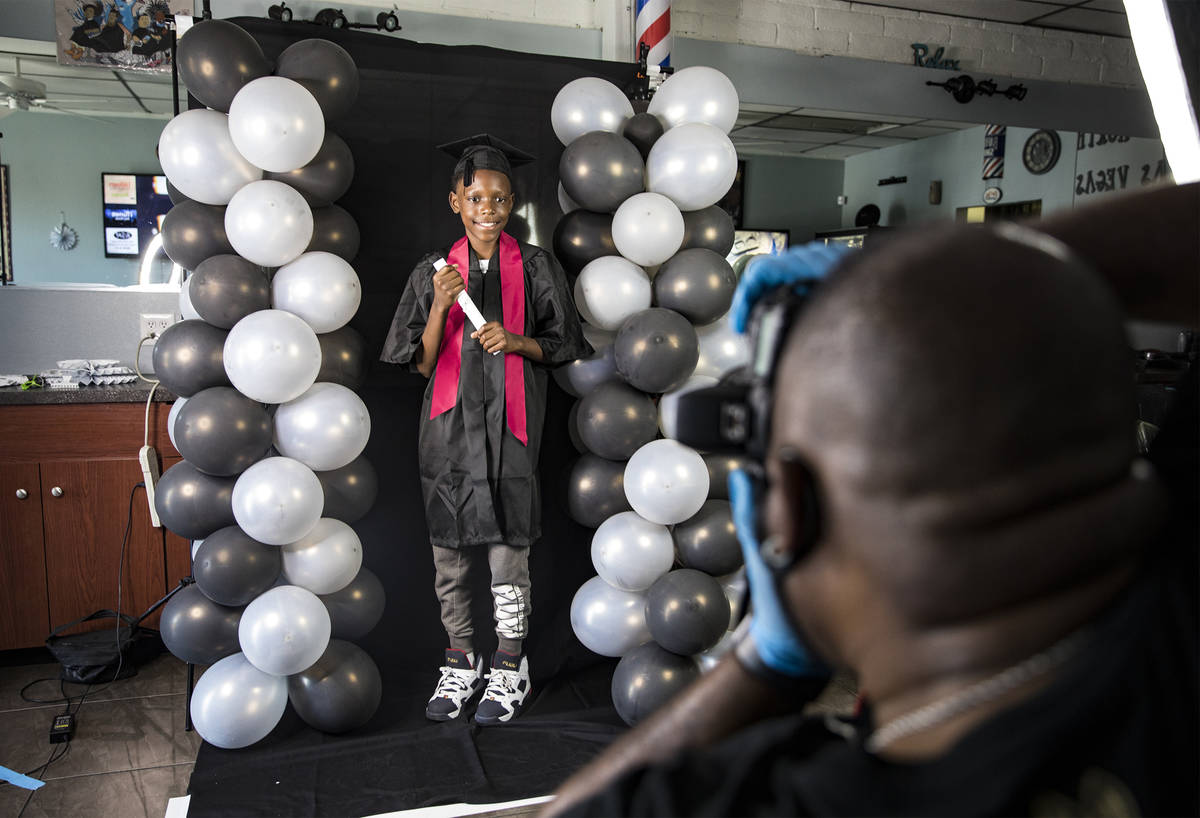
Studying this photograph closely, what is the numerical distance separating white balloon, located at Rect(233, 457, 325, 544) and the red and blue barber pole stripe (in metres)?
2.04

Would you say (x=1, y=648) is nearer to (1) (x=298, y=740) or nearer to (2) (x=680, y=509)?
(1) (x=298, y=740)

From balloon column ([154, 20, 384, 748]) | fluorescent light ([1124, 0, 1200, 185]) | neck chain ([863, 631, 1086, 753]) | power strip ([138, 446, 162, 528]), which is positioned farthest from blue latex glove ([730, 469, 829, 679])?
power strip ([138, 446, 162, 528])

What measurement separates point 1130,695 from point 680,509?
1.92 metres

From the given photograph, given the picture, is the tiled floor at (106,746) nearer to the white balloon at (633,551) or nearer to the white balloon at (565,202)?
the white balloon at (633,551)

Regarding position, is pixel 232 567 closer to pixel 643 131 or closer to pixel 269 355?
pixel 269 355

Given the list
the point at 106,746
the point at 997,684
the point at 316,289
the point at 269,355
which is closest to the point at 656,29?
the point at 316,289

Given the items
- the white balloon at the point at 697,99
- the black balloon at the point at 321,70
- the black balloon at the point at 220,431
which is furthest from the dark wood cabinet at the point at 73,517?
the white balloon at the point at 697,99

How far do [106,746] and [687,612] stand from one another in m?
1.70

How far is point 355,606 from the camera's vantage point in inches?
91.9

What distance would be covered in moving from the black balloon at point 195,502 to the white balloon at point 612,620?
1.06 m

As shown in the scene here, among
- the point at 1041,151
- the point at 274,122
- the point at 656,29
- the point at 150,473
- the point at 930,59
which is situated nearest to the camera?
the point at 274,122

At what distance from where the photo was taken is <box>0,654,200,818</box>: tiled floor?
2000mm

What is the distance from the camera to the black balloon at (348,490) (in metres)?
2.31

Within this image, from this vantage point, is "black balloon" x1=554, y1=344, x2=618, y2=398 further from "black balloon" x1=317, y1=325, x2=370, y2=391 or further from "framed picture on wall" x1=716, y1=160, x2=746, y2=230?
"framed picture on wall" x1=716, y1=160, x2=746, y2=230
